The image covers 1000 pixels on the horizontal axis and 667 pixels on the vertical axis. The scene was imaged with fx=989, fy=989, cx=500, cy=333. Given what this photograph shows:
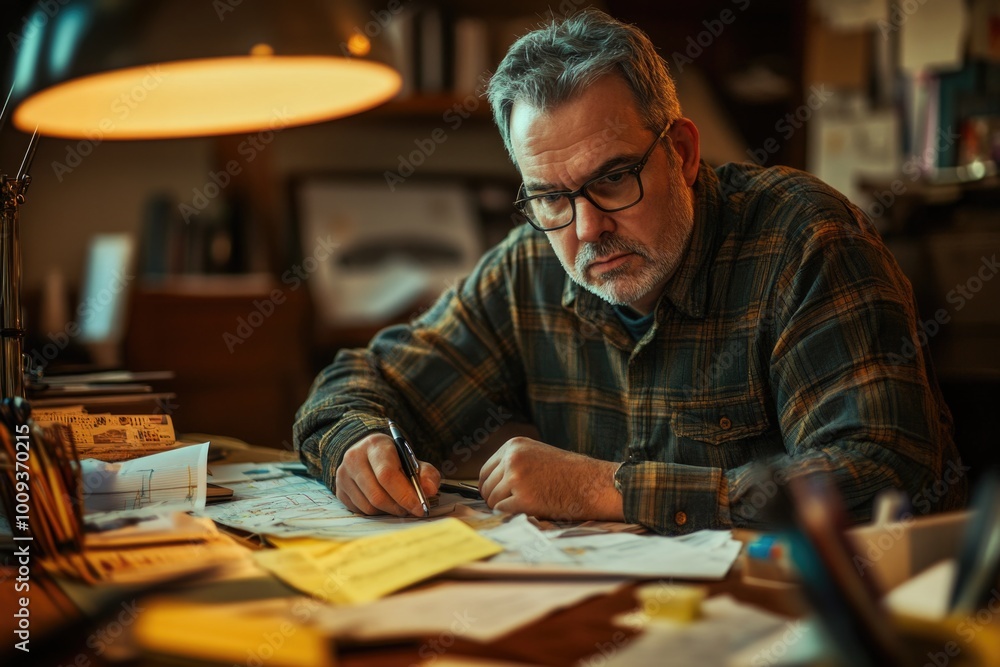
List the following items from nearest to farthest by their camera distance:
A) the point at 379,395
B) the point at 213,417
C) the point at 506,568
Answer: the point at 506,568 → the point at 379,395 → the point at 213,417

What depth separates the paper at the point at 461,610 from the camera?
729 millimetres

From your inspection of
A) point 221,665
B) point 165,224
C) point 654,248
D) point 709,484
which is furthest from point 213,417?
point 221,665

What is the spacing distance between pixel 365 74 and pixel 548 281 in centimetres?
46

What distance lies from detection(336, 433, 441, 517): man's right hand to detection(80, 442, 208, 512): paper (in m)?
0.17

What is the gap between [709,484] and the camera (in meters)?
1.12

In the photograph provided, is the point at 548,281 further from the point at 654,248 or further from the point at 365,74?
the point at 365,74

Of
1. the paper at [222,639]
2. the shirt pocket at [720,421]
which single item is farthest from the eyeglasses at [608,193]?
the paper at [222,639]

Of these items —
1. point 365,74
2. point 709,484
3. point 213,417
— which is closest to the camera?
point 709,484

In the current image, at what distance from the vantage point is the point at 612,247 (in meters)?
1.37

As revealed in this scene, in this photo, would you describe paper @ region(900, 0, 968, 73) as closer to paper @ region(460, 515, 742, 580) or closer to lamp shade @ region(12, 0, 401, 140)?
lamp shade @ region(12, 0, 401, 140)

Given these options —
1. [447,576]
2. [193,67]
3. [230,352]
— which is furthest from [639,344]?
[230,352]

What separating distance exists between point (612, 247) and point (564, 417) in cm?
35

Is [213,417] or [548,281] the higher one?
[548,281]

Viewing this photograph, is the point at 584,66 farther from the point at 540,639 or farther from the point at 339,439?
the point at 540,639
